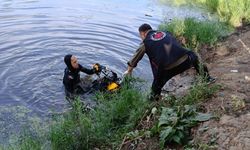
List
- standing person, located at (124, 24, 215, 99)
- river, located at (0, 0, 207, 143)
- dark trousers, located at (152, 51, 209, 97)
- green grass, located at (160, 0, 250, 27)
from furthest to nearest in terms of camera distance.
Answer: green grass, located at (160, 0, 250, 27), river, located at (0, 0, 207, 143), dark trousers, located at (152, 51, 209, 97), standing person, located at (124, 24, 215, 99)

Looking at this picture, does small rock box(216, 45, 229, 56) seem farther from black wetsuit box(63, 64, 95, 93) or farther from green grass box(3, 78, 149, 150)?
green grass box(3, 78, 149, 150)

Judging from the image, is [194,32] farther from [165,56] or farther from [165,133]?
[165,133]

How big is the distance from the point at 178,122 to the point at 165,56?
168 centimetres

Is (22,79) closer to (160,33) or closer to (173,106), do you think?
(160,33)

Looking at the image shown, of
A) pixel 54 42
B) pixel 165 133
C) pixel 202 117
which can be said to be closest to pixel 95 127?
pixel 165 133

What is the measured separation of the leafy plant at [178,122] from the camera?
494 centimetres

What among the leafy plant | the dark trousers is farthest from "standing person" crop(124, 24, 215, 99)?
the leafy plant

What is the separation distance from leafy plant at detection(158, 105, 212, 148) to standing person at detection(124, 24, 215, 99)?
1.23m

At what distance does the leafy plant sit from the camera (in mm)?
4941

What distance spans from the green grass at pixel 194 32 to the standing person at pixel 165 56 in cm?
300

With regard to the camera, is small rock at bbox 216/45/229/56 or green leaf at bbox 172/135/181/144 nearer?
green leaf at bbox 172/135/181/144

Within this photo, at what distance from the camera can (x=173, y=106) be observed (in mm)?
5871

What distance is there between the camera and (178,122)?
5.12 meters

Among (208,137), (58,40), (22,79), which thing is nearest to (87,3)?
(58,40)
